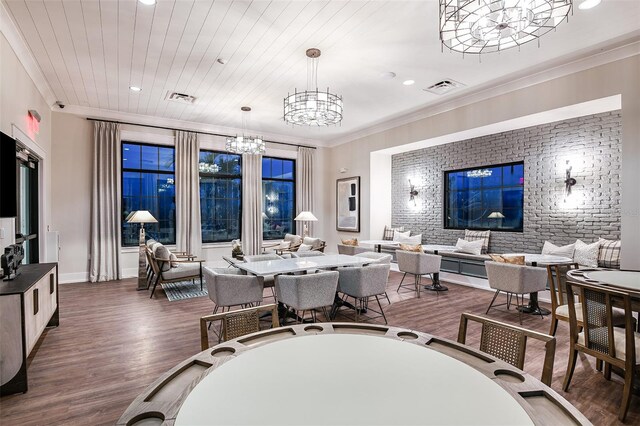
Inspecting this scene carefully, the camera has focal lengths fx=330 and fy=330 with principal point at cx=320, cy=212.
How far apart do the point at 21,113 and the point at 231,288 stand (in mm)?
3680

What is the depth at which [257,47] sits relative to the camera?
13.9 feet

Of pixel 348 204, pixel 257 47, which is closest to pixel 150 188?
pixel 257 47

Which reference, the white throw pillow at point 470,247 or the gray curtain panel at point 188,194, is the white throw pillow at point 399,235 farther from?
the gray curtain panel at point 188,194

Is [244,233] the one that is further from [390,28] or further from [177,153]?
[390,28]

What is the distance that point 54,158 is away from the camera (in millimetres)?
6484

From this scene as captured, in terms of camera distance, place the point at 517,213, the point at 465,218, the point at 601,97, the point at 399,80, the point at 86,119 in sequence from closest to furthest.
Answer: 1. the point at 601,97
2. the point at 399,80
3. the point at 517,213
4. the point at 86,119
5. the point at 465,218

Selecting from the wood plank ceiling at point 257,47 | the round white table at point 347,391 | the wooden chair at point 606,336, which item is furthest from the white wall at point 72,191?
the wooden chair at point 606,336

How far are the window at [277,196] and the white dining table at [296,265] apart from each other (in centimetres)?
454

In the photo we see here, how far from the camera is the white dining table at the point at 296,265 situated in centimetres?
392

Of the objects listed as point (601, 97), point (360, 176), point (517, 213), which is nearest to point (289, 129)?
point (360, 176)

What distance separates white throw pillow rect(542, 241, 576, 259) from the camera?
5.25 metres

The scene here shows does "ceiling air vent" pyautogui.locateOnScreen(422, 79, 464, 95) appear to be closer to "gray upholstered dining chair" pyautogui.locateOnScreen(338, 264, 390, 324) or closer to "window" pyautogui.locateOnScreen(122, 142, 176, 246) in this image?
"gray upholstered dining chair" pyautogui.locateOnScreen(338, 264, 390, 324)

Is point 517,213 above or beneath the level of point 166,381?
→ above

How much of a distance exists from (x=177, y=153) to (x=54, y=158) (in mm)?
2257
